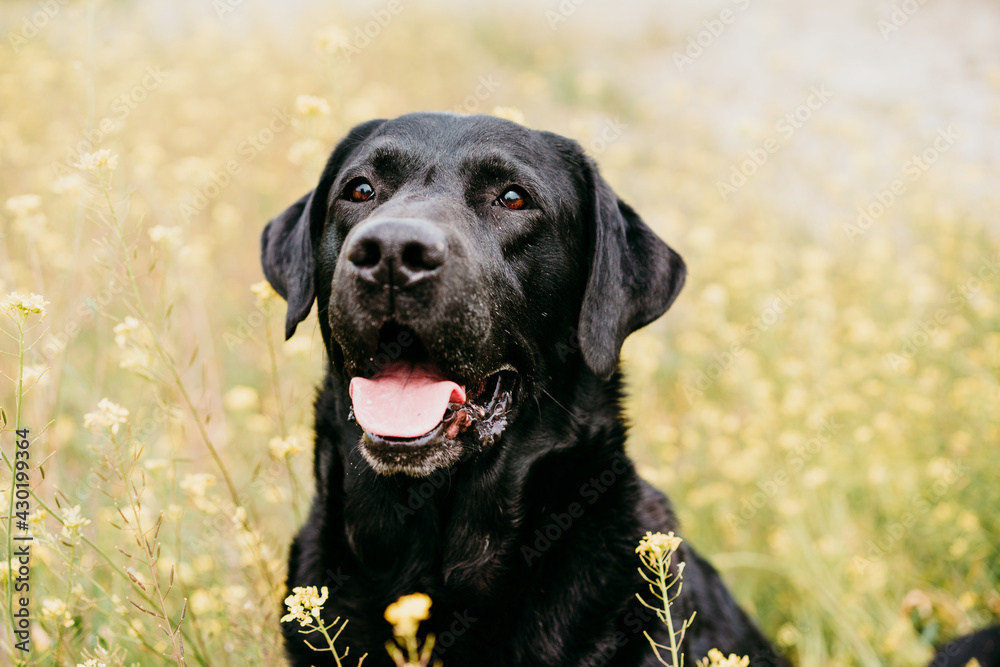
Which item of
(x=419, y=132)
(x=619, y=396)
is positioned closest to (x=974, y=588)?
(x=619, y=396)

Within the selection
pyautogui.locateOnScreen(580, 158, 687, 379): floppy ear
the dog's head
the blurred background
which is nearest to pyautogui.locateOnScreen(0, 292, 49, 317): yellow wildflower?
the blurred background

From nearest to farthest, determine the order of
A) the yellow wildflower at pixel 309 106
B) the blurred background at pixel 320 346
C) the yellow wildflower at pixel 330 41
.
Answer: the blurred background at pixel 320 346
the yellow wildflower at pixel 309 106
the yellow wildflower at pixel 330 41

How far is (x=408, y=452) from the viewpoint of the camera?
2.09 meters

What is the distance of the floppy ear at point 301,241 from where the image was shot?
106 inches

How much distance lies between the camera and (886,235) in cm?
684

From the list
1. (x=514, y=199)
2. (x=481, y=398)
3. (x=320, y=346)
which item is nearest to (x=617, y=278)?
(x=514, y=199)

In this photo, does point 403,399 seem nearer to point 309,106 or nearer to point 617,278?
point 617,278

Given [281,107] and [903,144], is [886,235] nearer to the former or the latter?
[903,144]

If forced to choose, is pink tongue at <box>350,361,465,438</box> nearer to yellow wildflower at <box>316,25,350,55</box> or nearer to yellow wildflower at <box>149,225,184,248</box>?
yellow wildflower at <box>149,225,184,248</box>

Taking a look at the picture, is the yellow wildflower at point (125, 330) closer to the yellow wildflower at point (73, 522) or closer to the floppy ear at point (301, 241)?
the floppy ear at point (301, 241)

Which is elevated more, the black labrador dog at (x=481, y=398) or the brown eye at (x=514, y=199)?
the brown eye at (x=514, y=199)

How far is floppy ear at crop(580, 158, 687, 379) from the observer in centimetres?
250

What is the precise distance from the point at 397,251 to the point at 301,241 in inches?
37.7

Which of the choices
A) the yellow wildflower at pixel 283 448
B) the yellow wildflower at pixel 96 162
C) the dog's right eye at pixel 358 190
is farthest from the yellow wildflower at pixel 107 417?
the dog's right eye at pixel 358 190
